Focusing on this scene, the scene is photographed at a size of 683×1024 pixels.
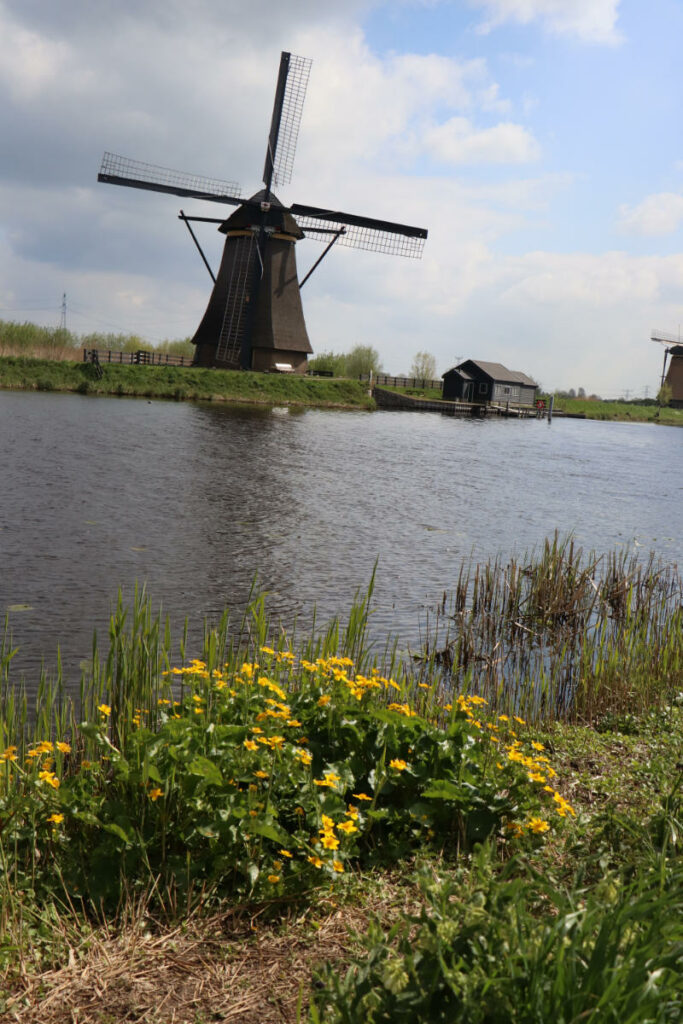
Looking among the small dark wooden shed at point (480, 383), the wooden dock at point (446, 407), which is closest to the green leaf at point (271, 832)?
the wooden dock at point (446, 407)

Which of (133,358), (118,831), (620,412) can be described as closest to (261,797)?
(118,831)

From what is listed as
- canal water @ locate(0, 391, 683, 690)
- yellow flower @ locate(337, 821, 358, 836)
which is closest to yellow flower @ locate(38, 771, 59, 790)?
yellow flower @ locate(337, 821, 358, 836)

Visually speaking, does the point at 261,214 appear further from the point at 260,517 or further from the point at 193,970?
the point at 193,970

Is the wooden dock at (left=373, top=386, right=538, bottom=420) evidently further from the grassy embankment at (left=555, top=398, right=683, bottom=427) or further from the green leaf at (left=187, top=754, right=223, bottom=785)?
the green leaf at (left=187, top=754, right=223, bottom=785)

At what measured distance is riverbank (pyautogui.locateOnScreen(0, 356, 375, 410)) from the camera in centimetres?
3828

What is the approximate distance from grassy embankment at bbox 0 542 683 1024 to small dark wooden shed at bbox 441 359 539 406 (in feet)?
204

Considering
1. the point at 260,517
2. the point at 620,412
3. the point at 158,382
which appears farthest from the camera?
the point at 620,412

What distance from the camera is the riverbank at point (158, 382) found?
3828 cm

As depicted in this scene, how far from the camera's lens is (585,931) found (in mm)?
1821

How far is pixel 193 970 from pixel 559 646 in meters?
5.72

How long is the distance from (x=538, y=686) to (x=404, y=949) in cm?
472

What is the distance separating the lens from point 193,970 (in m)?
2.52

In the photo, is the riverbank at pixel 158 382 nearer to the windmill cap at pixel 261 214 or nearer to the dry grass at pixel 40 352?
the dry grass at pixel 40 352

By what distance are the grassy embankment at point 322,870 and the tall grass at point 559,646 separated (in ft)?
4.23
